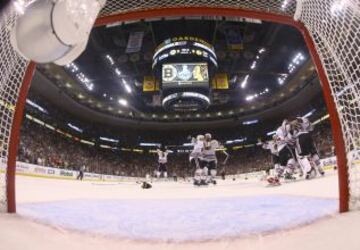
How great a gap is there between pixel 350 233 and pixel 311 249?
0.84 feet

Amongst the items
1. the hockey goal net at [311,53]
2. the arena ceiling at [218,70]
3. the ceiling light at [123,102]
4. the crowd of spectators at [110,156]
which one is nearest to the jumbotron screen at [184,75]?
the arena ceiling at [218,70]

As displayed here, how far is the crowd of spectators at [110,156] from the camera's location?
1956cm

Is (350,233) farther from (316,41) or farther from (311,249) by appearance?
(316,41)

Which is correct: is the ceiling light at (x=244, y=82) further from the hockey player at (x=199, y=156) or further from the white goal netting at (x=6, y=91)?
the white goal netting at (x=6, y=91)

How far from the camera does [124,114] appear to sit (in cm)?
3111

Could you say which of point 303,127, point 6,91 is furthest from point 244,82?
point 6,91

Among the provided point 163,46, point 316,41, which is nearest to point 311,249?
point 316,41

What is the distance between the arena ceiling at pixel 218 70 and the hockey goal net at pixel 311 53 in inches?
407

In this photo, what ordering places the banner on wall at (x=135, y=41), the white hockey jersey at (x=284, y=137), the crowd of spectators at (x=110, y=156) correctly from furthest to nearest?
the crowd of spectators at (x=110, y=156)
the banner on wall at (x=135, y=41)
the white hockey jersey at (x=284, y=137)

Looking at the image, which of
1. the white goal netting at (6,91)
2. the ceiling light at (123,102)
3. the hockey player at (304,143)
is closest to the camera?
the white goal netting at (6,91)

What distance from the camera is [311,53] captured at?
2.18 m

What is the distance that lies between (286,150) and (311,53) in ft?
21.0

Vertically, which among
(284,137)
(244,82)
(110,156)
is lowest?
(284,137)

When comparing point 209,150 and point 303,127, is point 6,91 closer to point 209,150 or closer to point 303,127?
point 303,127
